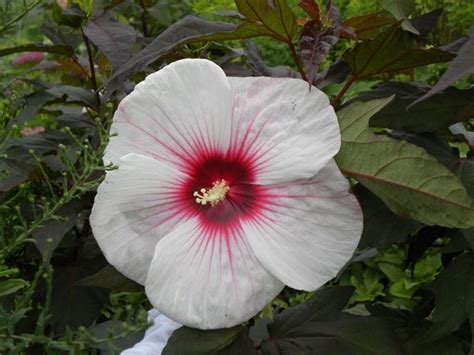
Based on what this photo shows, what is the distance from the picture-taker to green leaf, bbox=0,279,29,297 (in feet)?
2.37

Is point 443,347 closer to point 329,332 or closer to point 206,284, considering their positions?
point 329,332

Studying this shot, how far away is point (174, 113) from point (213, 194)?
88 millimetres

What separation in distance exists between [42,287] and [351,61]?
0.49 metres

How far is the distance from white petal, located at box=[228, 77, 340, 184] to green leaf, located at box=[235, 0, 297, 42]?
0.23 ft

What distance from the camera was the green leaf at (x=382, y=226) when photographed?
0.87 metres

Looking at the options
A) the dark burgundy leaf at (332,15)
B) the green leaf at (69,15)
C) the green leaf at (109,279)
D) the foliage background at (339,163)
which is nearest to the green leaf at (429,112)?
the foliage background at (339,163)

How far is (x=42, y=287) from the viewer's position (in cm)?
108

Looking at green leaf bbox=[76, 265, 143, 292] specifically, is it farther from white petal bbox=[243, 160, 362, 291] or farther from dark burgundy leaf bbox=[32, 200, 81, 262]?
white petal bbox=[243, 160, 362, 291]

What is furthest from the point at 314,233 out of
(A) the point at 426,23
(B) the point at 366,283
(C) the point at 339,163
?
(B) the point at 366,283

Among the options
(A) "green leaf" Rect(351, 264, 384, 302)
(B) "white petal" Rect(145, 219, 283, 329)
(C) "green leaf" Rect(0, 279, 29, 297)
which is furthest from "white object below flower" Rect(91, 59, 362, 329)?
(A) "green leaf" Rect(351, 264, 384, 302)

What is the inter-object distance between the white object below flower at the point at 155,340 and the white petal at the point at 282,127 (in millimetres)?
230

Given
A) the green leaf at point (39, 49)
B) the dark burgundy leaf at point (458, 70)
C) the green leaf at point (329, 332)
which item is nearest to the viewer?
the dark burgundy leaf at point (458, 70)

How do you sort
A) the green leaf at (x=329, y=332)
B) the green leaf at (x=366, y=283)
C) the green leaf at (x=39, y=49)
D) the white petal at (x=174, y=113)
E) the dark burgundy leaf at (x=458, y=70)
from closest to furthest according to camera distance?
the dark burgundy leaf at (x=458, y=70) < the white petal at (x=174, y=113) < the green leaf at (x=329, y=332) < the green leaf at (x=39, y=49) < the green leaf at (x=366, y=283)

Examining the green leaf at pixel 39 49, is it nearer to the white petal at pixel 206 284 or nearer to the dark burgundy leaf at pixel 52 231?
the dark burgundy leaf at pixel 52 231
